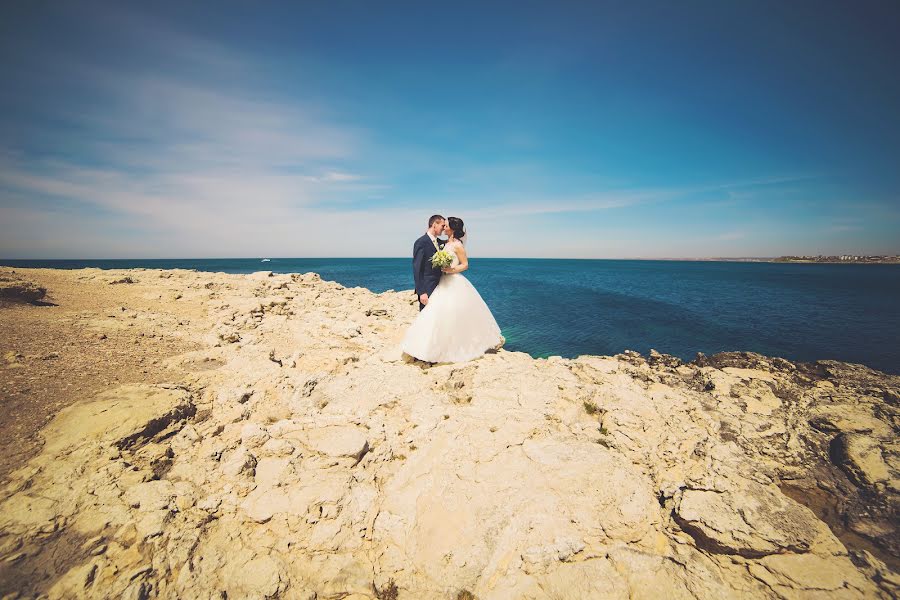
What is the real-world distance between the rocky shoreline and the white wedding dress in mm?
935

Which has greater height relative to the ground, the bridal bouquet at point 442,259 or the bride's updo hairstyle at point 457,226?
the bride's updo hairstyle at point 457,226

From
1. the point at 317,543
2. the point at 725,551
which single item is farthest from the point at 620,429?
the point at 317,543

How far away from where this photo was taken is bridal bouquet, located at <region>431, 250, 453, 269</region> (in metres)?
7.62

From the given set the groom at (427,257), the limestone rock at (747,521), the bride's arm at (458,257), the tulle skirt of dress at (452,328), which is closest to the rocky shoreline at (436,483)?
the limestone rock at (747,521)

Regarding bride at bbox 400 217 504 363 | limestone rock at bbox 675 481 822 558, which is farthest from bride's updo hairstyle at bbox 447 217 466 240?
limestone rock at bbox 675 481 822 558

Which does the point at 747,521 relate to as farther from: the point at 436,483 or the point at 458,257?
the point at 458,257

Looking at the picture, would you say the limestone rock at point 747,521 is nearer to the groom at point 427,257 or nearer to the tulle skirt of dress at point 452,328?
the tulle skirt of dress at point 452,328

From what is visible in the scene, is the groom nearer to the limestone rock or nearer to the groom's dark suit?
the groom's dark suit

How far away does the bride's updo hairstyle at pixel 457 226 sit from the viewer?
7871 mm

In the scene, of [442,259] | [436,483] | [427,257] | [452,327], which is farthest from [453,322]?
[436,483]

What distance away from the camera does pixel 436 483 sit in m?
4.03

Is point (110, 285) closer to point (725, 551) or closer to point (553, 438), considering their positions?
point (553, 438)

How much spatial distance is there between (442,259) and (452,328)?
1697 millimetres

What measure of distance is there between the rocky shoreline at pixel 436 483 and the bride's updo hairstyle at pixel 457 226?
11.2ft
